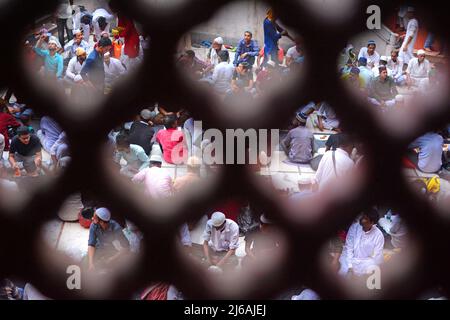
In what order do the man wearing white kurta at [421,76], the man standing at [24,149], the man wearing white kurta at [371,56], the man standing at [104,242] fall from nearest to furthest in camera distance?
1. the man standing at [104,242]
2. the man wearing white kurta at [421,76]
3. the man standing at [24,149]
4. the man wearing white kurta at [371,56]

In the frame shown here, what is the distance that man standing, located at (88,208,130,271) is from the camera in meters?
0.68

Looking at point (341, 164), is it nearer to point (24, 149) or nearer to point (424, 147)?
point (424, 147)

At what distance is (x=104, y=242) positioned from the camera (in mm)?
858

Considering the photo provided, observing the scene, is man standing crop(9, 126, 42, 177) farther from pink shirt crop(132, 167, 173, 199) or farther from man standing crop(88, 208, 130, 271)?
pink shirt crop(132, 167, 173, 199)

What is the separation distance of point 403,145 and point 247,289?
195 mm

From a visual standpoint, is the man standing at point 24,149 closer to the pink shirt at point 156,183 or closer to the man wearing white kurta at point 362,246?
the pink shirt at point 156,183

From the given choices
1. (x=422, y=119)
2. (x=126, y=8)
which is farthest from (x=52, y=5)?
(x=422, y=119)

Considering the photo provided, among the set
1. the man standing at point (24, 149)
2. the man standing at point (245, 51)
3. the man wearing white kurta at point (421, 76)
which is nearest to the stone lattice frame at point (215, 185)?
the man wearing white kurta at point (421, 76)

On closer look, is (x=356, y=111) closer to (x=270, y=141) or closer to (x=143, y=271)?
(x=270, y=141)

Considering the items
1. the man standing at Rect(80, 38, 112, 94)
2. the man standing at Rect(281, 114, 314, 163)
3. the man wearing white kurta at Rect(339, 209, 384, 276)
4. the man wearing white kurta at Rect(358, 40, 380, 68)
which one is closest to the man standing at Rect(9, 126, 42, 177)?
the man standing at Rect(80, 38, 112, 94)

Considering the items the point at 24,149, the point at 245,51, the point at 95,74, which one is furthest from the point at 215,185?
the point at 245,51

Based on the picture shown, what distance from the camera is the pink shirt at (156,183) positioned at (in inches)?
25.1

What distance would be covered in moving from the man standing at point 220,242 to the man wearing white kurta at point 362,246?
0.15 meters

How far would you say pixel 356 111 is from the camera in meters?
0.51
